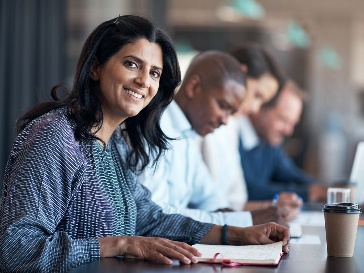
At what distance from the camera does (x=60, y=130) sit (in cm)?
189

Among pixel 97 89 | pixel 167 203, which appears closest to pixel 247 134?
pixel 167 203

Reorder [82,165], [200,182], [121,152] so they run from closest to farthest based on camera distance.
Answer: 1. [82,165]
2. [121,152]
3. [200,182]

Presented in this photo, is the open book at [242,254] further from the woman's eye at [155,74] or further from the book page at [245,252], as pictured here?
the woman's eye at [155,74]

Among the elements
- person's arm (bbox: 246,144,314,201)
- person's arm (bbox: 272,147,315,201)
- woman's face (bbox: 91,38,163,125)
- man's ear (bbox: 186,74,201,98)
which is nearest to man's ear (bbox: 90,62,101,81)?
woman's face (bbox: 91,38,163,125)

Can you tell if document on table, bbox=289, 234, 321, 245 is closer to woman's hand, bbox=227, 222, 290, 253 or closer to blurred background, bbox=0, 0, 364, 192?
woman's hand, bbox=227, 222, 290, 253

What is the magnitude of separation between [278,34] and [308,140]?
74.3 inches

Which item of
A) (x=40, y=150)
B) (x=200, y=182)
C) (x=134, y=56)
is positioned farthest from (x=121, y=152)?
(x=200, y=182)

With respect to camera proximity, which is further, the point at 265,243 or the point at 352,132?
the point at 352,132

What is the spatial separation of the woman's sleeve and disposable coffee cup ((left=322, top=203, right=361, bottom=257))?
0.59m

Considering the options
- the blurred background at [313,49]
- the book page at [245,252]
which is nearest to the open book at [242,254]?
the book page at [245,252]

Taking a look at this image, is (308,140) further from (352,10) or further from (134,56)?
(134,56)

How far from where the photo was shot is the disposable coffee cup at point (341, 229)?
6.29 ft

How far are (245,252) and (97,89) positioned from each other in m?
0.61

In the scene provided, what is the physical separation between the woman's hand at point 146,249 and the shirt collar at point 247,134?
2735 mm
